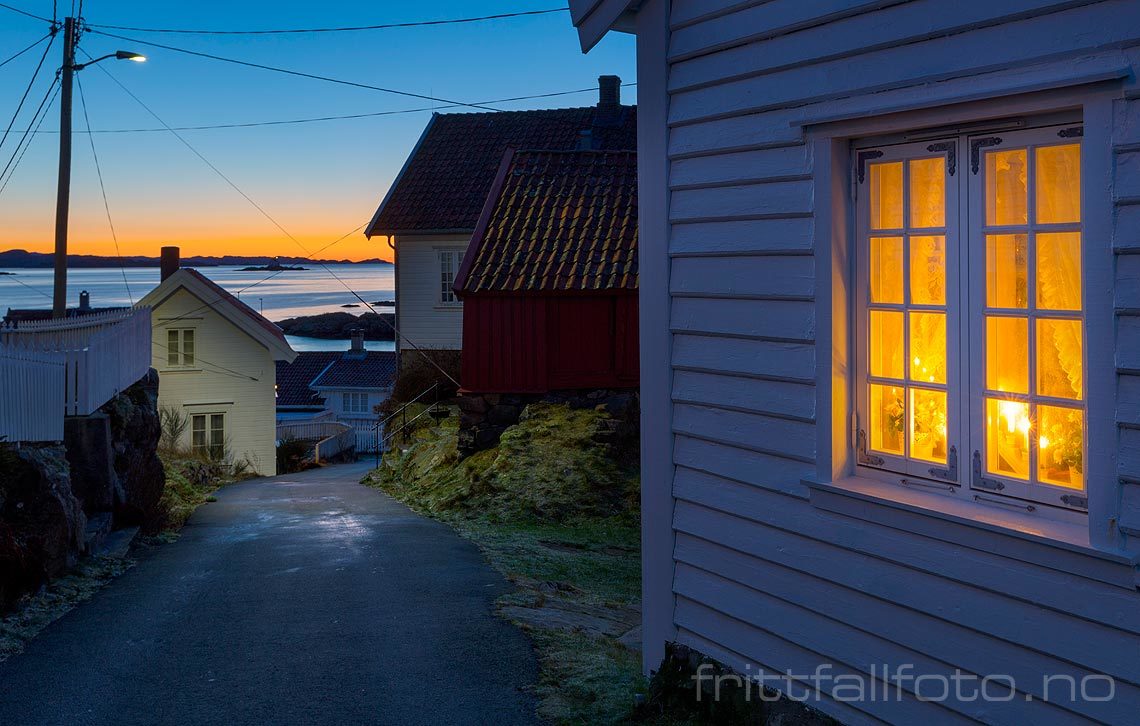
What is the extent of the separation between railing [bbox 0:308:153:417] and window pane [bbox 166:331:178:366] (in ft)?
55.3

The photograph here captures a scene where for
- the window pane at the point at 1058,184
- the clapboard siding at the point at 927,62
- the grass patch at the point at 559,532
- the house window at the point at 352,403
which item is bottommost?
the house window at the point at 352,403

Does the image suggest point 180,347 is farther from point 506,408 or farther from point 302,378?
point 302,378

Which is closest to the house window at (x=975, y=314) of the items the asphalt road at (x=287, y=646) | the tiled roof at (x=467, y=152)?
the asphalt road at (x=287, y=646)

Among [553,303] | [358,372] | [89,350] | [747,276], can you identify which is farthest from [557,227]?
[358,372]

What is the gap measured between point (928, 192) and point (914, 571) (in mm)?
1494

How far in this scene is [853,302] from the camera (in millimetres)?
4852

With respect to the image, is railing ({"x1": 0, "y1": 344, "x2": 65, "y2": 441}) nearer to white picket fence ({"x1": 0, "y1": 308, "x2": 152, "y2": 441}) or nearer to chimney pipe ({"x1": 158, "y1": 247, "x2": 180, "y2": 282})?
white picket fence ({"x1": 0, "y1": 308, "x2": 152, "y2": 441})

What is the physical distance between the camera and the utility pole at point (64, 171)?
67.3 feet

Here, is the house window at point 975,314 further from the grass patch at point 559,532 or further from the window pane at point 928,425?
the grass patch at point 559,532

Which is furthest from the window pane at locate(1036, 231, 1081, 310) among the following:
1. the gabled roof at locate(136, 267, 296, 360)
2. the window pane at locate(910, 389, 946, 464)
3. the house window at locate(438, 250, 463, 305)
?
the gabled roof at locate(136, 267, 296, 360)

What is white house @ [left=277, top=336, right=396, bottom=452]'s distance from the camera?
61875mm

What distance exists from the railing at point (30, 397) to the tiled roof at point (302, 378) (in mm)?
52796

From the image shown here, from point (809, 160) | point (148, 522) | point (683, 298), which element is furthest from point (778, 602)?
point (148, 522)

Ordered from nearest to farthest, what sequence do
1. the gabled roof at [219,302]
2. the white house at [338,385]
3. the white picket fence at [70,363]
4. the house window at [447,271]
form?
1. the white picket fence at [70,363]
2. the house window at [447,271]
3. the gabled roof at [219,302]
4. the white house at [338,385]
